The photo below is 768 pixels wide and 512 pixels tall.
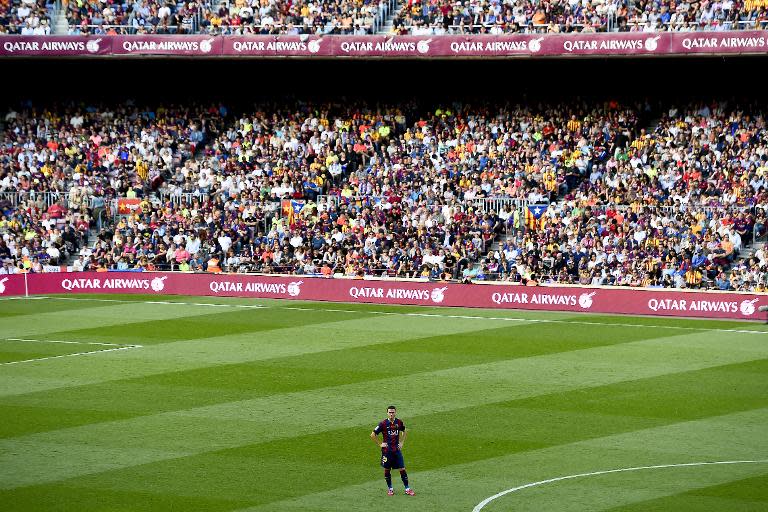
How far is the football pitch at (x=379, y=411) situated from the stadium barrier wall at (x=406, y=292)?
90 cm

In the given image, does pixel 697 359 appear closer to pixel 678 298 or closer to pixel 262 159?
pixel 678 298

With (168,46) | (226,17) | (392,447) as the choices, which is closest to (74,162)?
(168,46)

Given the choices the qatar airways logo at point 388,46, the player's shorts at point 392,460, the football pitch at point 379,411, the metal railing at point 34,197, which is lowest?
the football pitch at point 379,411

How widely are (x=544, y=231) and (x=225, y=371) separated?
15.7 meters

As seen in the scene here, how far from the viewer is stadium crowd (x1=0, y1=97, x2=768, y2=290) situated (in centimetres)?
4194

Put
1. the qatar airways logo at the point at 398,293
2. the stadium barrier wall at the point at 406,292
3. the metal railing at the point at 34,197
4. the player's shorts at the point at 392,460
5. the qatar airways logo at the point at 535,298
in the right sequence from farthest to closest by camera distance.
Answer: the metal railing at the point at 34,197 < the qatar airways logo at the point at 398,293 < the qatar airways logo at the point at 535,298 < the stadium barrier wall at the point at 406,292 < the player's shorts at the point at 392,460

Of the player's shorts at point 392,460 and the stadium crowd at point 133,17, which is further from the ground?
the stadium crowd at point 133,17

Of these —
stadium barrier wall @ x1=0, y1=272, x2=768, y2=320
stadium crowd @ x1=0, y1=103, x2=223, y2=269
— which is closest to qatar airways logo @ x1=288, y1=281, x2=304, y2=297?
stadium barrier wall @ x1=0, y1=272, x2=768, y2=320

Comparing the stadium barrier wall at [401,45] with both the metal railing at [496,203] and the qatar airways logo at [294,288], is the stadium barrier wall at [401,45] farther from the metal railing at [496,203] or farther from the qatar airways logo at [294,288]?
the qatar airways logo at [294,288]

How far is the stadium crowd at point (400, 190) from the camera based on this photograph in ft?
138

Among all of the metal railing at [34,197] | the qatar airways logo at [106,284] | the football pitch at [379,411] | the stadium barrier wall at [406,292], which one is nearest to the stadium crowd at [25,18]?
the metal railing at [34,197]

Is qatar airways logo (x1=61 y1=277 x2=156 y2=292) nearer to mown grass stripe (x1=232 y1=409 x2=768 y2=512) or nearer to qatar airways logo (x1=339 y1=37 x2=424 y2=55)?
qatar airways logo (x1=339 y1=37 x2=424 y2=55)

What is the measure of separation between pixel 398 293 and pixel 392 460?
2441 centimetres

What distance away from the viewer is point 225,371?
30906 mm
